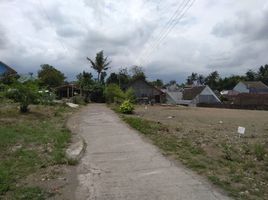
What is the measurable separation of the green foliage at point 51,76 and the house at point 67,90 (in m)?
10.1

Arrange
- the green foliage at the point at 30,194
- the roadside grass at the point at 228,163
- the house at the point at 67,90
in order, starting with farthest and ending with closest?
the house at the point at 67,90 < the roadside grass at the point at 228,163 < the green foliage at the point at 30,194

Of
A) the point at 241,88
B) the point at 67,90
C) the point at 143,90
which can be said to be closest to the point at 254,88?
the point at 241,88

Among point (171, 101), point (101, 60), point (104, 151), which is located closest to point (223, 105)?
point (171, 101)

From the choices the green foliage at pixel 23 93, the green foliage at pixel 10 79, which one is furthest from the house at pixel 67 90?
→ the green foliage at pixel 23 93

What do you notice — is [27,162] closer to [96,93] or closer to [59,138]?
[59,138]

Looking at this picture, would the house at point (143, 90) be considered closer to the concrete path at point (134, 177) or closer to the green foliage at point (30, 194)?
the concrete path at point (134, 177)

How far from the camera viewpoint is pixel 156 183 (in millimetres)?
7902

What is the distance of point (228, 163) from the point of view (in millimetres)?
10375

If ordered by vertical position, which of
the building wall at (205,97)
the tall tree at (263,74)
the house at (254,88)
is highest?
the tall tree at (263,74)

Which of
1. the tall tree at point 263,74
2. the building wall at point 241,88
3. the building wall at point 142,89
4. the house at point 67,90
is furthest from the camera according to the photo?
the tall tree at point 263,74

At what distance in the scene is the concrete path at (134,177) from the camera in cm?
712

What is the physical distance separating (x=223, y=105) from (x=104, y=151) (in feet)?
194

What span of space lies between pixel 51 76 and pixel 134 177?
77891mm

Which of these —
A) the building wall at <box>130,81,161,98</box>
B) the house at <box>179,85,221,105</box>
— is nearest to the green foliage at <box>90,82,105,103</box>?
the building wall at <box>130,81,161,98</box>
